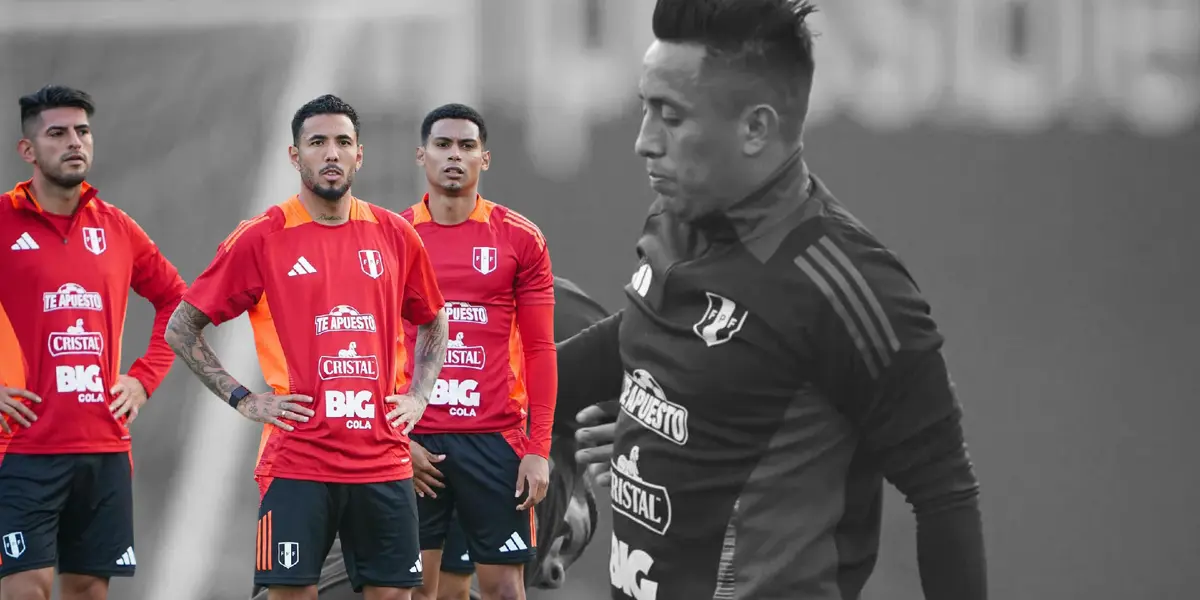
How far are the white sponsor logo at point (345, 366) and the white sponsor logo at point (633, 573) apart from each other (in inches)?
48.2

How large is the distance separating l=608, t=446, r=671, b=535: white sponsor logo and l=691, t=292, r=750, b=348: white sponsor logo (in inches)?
10.3

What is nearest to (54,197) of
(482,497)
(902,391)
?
(482,497)

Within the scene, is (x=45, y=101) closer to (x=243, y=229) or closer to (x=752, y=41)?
(x=243, y=229)

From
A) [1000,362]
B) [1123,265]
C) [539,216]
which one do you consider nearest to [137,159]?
[539,216]

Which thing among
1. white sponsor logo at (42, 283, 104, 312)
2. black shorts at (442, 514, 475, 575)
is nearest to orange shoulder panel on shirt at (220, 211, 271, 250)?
white sponsor logo at (42, 283, 104, 312)

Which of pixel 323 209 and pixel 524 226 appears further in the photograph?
pixel 524 226

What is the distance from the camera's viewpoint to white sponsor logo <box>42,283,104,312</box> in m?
4.27

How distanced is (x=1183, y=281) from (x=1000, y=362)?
878 mm

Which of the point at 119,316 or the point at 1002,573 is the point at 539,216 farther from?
the point at 1002,573

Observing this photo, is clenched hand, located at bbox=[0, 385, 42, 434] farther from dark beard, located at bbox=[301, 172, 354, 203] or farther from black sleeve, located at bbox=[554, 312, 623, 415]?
black sleeve, located at bbox=[554, 312, 623, 415]

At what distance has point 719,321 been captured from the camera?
2.49m

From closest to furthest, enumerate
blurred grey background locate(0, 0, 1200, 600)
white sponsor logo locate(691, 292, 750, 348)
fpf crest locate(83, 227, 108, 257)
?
white sponsor logo locate(691, 292, 750, 348) → fpf crest locate(83, 227, 108, 257) → blurred grey background locate(0, 0, 1200, 600)

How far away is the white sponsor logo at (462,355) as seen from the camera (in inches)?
178

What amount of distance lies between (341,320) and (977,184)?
3.45 meters
